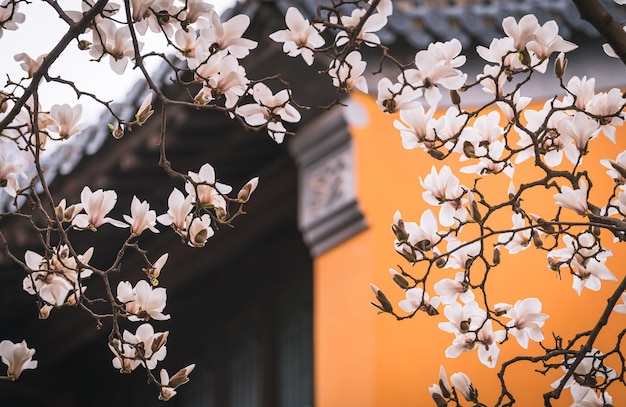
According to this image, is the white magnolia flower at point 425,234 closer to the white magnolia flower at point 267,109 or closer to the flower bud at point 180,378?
the white magnolia flower at point 267,109

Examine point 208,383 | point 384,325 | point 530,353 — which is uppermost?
point 208,383

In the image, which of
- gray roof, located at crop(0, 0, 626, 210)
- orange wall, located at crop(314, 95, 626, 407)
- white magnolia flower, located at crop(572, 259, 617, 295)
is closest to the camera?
white magnolia flower, located at crop(572, 259, 617, 295)

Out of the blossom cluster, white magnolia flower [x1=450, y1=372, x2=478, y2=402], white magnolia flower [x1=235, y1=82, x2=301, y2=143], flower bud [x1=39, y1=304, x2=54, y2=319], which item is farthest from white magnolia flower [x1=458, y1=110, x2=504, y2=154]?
flower bud [x1=39, y1=304, x2=54, y2=319]

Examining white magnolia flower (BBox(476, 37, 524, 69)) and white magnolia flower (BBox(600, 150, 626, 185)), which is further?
white magnolia flower (BBox(476, 37, 524, 69))

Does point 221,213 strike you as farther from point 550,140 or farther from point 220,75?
point 550,140

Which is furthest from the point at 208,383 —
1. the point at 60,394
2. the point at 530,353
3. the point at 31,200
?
the point at 31,200

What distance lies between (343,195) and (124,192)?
143 cm

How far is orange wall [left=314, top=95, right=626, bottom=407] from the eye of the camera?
12.6 ft

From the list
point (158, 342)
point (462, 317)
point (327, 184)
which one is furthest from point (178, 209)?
point (327, 184)

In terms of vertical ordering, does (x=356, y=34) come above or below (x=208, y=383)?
below

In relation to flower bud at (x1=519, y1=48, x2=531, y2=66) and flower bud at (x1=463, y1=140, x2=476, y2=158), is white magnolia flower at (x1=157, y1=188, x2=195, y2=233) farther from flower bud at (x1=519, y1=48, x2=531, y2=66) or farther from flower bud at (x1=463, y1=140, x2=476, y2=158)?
flower bud at (x1=519, y1=48, x2=531, y2=66)

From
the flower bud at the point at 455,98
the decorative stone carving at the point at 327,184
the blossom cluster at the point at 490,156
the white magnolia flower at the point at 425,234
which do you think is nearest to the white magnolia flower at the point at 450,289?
the blossom cluster at the point at 490,156

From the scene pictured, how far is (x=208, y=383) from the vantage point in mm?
5676

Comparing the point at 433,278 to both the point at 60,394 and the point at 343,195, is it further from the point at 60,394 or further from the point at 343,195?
the point at 60,394
